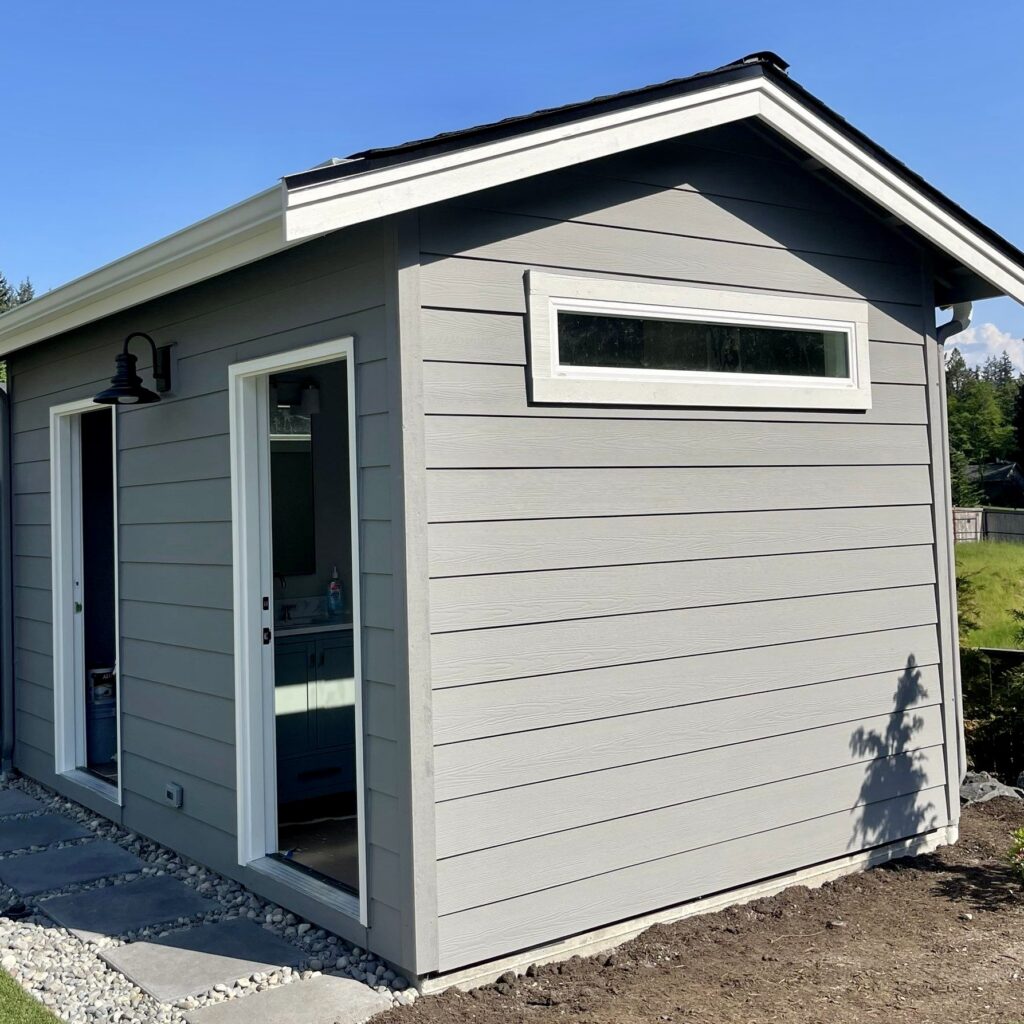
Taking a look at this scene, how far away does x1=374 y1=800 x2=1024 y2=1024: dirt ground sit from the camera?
322 centimetres

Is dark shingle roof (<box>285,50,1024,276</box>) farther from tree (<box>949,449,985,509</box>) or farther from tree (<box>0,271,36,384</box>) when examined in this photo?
tree (<box>0,271,36,384</box>)

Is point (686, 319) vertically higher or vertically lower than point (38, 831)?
higher

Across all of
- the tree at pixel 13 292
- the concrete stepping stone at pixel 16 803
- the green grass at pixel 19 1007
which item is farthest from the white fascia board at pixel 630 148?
the tree at pixel 13 292

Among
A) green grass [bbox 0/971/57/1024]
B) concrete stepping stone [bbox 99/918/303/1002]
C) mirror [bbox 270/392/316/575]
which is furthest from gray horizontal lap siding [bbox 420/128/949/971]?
mirror [bbox 270/392/316/575]

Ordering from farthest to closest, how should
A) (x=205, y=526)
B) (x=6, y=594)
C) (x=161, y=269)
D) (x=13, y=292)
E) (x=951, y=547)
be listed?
(x=13, y=292) → (x=6, y=594) → (x=951, y=547) → (x=205, y=526) → (x=161, y=269)

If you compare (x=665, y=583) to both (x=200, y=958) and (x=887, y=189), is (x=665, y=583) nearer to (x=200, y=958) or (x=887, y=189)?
(x=887, y=189)

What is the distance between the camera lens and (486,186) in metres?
3.39

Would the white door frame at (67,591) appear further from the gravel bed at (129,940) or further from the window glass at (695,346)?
the window glass at (695,346)

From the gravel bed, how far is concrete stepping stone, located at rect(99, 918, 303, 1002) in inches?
1.6

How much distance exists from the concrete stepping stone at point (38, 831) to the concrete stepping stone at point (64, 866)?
0.18 m

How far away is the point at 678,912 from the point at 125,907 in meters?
2.15

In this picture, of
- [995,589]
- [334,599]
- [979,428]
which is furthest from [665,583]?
[979,428]

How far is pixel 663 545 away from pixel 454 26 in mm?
10814

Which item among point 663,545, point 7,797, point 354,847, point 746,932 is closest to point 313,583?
point 354,847
